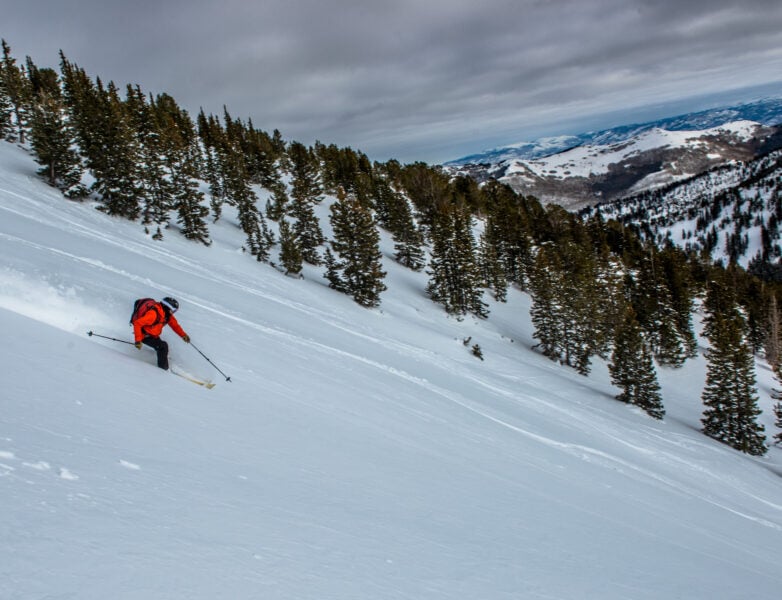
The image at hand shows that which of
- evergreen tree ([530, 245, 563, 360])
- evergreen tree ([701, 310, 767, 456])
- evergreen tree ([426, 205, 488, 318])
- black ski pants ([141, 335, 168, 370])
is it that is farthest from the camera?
evergreen tree ([426, 205, 488, 318])

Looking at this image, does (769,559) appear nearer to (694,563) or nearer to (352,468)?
(694,563)

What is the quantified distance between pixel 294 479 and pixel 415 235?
5460 centimetres

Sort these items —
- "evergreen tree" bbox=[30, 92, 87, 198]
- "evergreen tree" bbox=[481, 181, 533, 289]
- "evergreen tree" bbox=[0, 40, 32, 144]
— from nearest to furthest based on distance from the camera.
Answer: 1. "evergreen tree" bbox=[30, 92, 87, 198]
2. "evergreen tree" bbox=[0, 40, 32, 144]
3. "evergreen tree" bbox=[481, 181, 533, 289]

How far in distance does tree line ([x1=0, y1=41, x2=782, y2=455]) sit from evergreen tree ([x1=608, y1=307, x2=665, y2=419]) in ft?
0.40

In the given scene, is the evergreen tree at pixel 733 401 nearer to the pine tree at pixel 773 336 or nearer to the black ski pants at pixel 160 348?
the pine tree at pixel 773 336

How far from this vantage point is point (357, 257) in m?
39.9

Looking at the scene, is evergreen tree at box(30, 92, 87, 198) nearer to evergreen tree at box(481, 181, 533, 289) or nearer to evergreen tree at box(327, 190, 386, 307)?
evergreen tree at box(327, 190, 386, 307)

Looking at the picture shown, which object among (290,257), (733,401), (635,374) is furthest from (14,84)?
(733,401)

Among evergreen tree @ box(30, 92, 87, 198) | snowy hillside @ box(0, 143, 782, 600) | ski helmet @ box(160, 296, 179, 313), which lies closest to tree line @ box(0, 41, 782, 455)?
evergreen tree @ box(30, 92, 87, 198)

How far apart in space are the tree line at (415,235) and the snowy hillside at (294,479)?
18.6 m

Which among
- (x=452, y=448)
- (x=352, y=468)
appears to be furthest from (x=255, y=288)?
(x=352, y=468)

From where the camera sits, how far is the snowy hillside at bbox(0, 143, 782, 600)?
3.51 m

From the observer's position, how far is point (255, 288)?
26312 mm

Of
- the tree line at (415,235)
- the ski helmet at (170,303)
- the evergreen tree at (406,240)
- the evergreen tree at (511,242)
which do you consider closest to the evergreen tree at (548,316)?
the tree line at (415,235)
